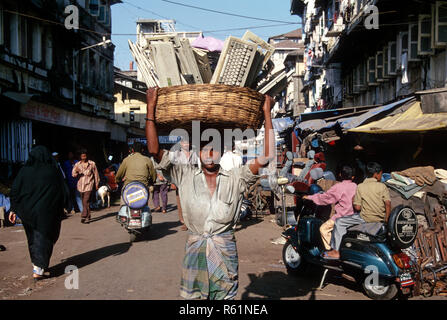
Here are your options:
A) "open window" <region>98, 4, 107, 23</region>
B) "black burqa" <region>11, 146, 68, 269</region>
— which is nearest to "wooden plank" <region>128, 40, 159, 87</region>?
"black burqa" <region>11, 146, 68, 269</region>

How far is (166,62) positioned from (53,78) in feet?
53.7

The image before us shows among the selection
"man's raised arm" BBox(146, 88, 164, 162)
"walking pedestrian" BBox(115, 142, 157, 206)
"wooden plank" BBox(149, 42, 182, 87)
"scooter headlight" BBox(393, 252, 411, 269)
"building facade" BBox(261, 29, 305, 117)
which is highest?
"building facade" BBox(261, 29, 305, 117)

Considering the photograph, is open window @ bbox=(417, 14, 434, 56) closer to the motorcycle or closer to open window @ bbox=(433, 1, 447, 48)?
open window @ bbox=(433, 1, 447, 48)

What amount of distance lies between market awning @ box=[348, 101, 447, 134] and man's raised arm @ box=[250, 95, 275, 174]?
15.4 ft


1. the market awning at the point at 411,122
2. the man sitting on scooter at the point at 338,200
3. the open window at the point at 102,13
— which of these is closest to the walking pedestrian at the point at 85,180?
the man sitting on scooter at the point at 338,200

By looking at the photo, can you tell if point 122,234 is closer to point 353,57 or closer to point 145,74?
point 145,74

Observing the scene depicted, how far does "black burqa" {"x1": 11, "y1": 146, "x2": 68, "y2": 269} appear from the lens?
6469 millimetres

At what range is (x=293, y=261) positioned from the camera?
6.99 metres

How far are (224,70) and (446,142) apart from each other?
8.30 metres

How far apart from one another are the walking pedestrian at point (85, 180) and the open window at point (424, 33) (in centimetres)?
967

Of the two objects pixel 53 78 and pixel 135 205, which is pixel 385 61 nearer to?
pixel 135 205

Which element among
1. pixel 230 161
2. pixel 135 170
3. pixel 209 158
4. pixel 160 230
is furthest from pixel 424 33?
pixel 209 158

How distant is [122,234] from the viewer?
10203mm

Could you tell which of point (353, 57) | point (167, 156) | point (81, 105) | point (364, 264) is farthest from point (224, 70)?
point (81, 105)
